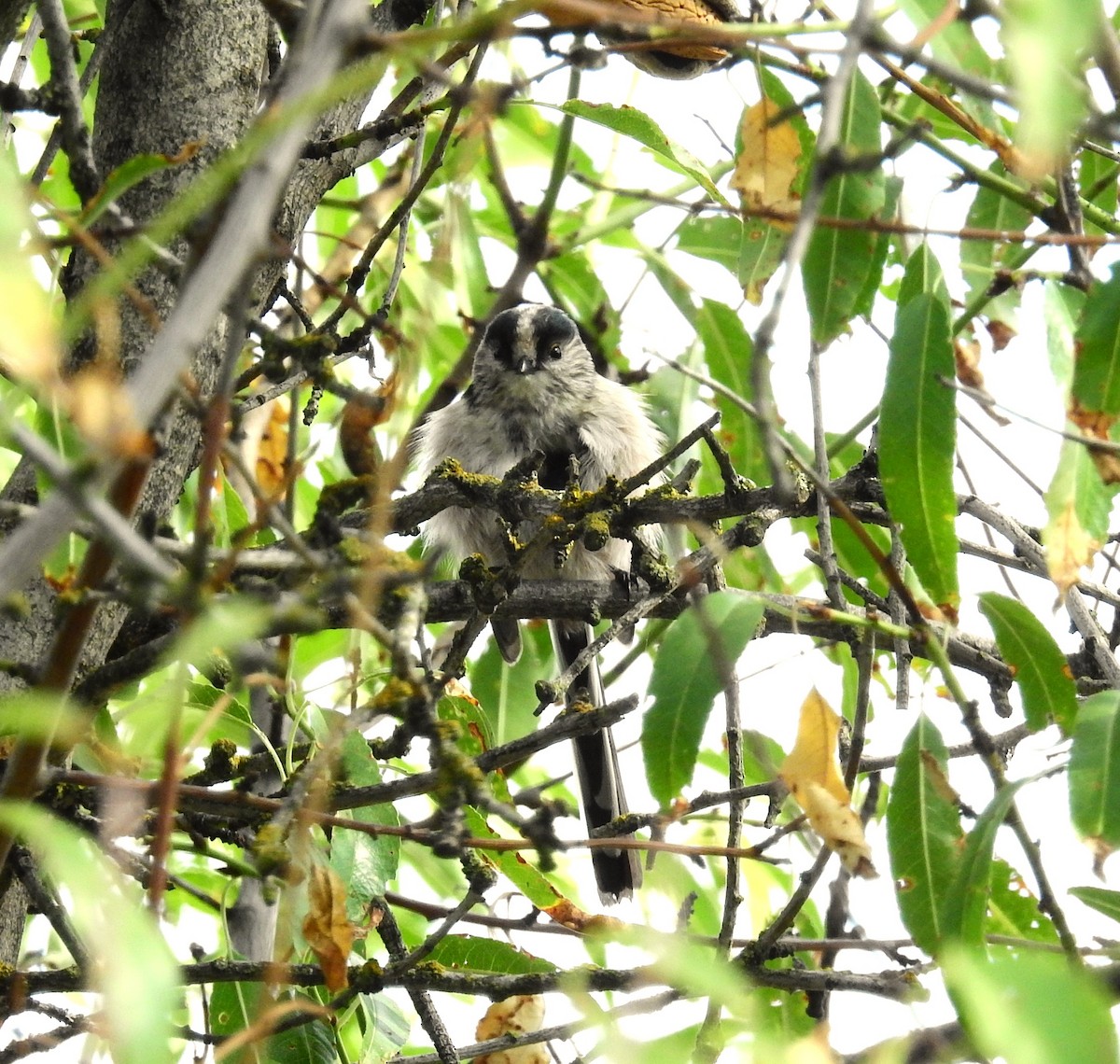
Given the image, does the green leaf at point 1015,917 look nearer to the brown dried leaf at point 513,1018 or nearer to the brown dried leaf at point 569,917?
the brown dried leaf at point 569,917

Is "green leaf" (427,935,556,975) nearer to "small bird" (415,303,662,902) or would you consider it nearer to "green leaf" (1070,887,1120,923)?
"green leaf" (1070,887,1120,923)

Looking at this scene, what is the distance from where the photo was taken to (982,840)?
1578mm

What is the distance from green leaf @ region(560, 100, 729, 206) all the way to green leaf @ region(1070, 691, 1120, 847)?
109cm

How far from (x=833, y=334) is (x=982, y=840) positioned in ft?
2.94

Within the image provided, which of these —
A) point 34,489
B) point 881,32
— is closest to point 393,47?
point 881,32

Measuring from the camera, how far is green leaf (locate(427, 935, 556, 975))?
2543mm

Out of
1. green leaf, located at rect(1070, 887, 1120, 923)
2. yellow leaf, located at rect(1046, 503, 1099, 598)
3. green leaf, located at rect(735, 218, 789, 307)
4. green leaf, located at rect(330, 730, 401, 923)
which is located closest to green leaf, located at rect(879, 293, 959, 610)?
yellow leaf, located at rect(1046, 503, 1099, 598)

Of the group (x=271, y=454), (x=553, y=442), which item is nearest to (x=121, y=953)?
(x=271, y=454)

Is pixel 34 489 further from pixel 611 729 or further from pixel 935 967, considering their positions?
pixel 611 729

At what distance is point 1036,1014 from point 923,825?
2.94 feet

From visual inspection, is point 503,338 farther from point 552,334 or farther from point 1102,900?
point 1102,900

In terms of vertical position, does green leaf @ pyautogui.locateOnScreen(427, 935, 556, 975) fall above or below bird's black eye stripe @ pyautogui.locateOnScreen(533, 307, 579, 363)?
below

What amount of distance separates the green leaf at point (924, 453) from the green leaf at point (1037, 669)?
8.4 inches

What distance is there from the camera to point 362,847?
2.23m
